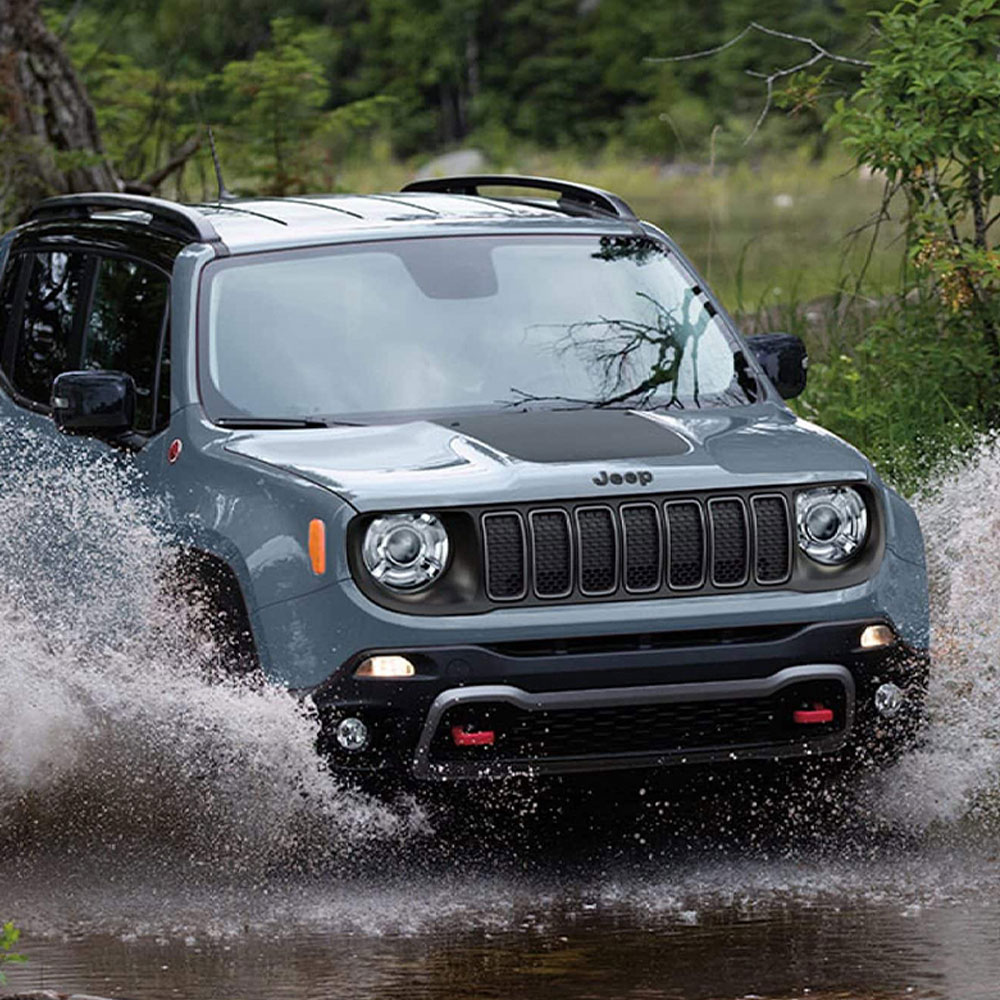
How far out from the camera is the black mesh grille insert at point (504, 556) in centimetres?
665

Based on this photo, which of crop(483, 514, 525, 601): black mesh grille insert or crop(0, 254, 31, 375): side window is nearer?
crop(483, 514, 525, 601): black mesh grille insert

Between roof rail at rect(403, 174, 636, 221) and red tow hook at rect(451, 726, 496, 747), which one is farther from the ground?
roof rail at rect(403, 174, 636, 221)

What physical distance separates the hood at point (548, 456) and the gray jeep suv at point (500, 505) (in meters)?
0.01

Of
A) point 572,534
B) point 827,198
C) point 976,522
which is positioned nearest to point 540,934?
point 572,534

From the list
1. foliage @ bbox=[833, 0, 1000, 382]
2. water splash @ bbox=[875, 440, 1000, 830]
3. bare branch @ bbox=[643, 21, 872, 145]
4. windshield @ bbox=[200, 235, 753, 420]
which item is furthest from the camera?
bare branch @ bbox=[643, 21, 872, 145]

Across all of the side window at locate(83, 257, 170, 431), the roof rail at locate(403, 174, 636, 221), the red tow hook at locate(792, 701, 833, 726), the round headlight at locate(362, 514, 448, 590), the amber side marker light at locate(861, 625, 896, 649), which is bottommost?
the red tow hook at locate(792, 701, 833, 726)

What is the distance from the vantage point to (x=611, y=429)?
7.21m

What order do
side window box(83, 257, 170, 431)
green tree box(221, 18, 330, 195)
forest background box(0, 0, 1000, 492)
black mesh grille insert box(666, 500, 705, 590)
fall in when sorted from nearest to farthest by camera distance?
black mesh grille insert box(666, 500, 705, 590) → side window box(83, 257, 170, 431) → forest background box(0, 0, 1000, 492) → green tree box(221, 18, 330, 195)

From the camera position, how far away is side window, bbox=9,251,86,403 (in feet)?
28.6

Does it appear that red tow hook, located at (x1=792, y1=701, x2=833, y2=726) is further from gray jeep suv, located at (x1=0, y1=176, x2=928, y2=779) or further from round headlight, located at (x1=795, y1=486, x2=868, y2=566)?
round headlight, located at (x1=795, y1=486, x2=868, y2=566)

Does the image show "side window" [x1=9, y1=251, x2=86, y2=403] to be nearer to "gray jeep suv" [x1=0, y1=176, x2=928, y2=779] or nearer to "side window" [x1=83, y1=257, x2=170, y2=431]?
"side window" [x1=83, y1=257, x2=170, y2=431]

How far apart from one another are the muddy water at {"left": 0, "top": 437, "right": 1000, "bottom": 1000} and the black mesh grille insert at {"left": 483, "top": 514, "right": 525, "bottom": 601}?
0.53m

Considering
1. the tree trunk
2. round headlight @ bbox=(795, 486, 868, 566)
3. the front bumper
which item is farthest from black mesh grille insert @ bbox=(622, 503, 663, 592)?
the tree trunk

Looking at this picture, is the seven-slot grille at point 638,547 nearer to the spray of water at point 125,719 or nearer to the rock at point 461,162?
the spray of water at point 125,719
